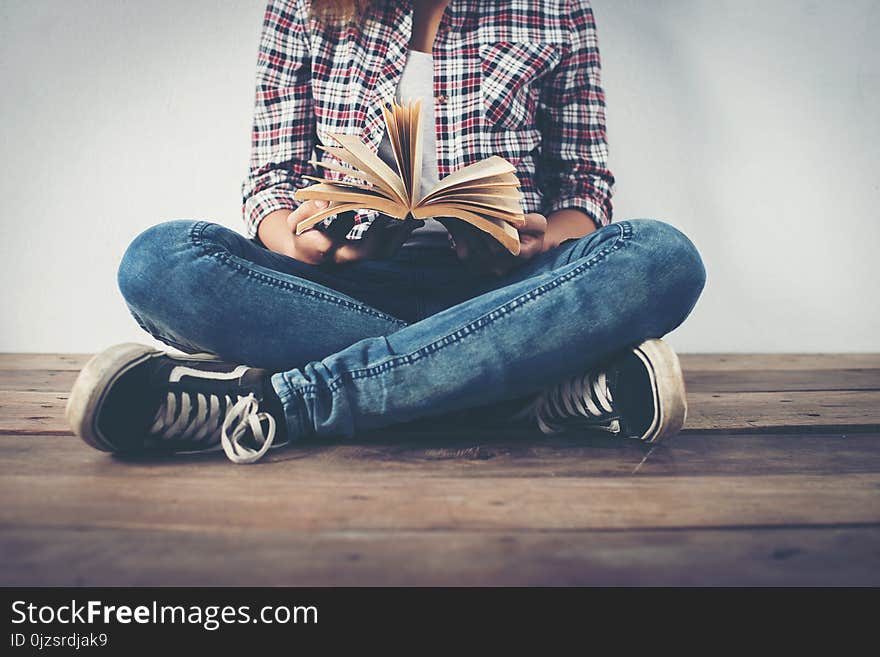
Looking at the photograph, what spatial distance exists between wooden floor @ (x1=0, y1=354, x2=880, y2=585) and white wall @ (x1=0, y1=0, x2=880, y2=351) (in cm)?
71

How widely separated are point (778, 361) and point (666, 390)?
92cm

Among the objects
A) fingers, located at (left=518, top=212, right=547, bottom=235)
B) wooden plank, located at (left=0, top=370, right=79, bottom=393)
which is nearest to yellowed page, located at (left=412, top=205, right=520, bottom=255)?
fingers, located at (left=518, top=212, right=547, bottom=235)

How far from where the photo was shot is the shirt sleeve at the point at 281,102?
1.08 meters

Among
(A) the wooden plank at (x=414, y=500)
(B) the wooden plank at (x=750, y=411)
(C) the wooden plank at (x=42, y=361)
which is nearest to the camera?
(A) the wooden plank at (x=414, y=500)

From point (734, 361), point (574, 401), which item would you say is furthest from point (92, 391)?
point (734, 361)

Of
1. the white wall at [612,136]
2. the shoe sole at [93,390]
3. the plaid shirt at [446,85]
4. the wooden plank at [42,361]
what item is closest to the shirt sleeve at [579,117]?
the plaid shirt at [446,85]

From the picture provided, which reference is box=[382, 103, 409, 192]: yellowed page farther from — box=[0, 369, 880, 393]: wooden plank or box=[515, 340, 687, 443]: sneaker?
box=[0, 369, 880, 393]: wooden plank

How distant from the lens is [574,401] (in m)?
0.85

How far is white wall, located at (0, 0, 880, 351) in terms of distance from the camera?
4.72 ft

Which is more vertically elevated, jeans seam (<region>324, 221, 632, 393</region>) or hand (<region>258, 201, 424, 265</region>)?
hand (<region>258, 201, 424, 265</region>)

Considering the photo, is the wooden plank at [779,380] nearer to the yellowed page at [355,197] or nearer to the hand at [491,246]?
the hand at [491,246]

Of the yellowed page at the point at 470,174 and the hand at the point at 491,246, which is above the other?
the yellowed page at the point at 470,174
